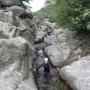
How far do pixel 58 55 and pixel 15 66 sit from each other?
599 centimetres

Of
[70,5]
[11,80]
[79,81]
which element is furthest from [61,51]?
[11,80]

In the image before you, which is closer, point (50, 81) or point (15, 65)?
point (15, 65)

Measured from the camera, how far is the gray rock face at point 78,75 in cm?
1405

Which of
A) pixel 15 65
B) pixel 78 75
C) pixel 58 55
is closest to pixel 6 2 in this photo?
pixel 58 55

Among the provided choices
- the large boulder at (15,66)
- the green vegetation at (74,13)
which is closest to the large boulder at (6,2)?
the green vegetation at (74,13)

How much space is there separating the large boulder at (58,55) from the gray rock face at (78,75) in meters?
2.64

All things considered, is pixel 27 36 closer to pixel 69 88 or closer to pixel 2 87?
pixel 69 88

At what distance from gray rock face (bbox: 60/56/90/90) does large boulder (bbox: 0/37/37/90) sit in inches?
82.2

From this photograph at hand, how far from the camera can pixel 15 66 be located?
47.9ft

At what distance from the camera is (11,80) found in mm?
13367

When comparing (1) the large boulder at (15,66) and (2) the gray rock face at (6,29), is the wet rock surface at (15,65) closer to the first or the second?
(1) the large boulder at (15,66)

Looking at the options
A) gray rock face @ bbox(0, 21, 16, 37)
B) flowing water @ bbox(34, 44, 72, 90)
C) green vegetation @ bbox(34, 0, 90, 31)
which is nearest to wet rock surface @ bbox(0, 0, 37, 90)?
gray rock face @ bbox(0, 21, 16, 37)

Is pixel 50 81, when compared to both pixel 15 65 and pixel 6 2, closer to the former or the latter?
pixel 15 65

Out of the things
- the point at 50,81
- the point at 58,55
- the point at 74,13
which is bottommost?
the point at 50,81
